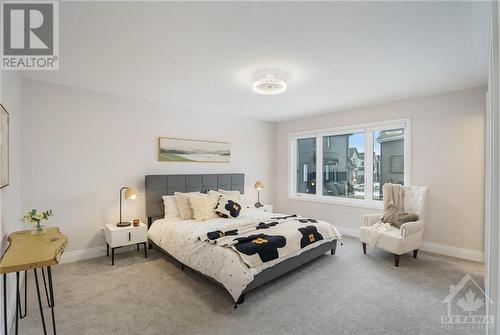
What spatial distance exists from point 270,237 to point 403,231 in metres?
1.90

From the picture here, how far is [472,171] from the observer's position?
3.62 meters

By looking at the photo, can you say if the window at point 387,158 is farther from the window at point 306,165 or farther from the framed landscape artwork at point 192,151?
the framed landscape artwork at point 192,151

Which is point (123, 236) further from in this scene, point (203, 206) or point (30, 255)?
point (30, 255)

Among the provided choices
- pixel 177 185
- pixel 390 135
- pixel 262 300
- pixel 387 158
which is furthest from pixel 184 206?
pixel 390 135

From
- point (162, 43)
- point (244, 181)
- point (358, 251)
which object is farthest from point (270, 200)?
point (162, 43)

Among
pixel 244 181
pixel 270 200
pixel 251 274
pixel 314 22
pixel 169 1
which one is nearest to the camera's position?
pixel 169 1

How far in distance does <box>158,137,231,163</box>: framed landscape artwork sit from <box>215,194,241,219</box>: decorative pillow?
115 centimetres

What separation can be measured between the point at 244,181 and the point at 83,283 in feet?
11.5

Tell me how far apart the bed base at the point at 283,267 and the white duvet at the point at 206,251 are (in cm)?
7

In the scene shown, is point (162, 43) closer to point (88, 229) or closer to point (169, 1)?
point (169, 1)

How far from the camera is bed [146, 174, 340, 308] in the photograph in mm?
2502

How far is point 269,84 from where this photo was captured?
2959mm

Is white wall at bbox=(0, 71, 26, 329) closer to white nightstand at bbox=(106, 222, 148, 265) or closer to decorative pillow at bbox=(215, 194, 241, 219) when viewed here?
white nightstand at bbox=(106, 222, 148, 265)

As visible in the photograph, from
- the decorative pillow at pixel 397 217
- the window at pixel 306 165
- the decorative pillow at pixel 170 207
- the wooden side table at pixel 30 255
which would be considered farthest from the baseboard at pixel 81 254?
the decorative pillow at pixel 397 217
